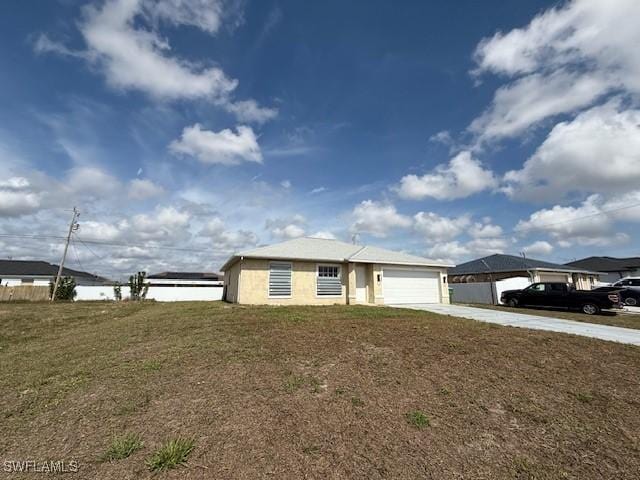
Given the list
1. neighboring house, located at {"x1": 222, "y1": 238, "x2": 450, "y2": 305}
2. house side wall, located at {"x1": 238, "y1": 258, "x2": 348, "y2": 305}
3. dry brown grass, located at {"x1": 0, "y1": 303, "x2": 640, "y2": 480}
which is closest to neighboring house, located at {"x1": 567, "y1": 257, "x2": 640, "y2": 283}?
neighboring house, located at {"x1": 222, "y1": 238, "x2": 450, "y2": 305}

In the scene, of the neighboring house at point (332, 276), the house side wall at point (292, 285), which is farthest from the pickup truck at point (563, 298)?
the house side wall at point (292, 285)

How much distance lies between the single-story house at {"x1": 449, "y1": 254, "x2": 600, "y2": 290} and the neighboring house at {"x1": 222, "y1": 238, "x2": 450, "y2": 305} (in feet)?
29.1

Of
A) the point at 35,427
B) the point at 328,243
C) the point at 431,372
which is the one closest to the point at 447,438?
the point at 431,372

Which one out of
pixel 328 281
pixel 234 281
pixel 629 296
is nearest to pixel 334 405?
pixel 328 281

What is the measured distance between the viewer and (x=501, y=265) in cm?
2711

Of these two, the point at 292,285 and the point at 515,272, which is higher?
the point at 515,272

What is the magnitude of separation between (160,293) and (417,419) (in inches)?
1041

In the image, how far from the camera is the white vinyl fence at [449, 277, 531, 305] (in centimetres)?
2181

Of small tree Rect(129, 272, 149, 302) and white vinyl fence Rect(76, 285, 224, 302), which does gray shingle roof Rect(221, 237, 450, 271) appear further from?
small tree Rect(129, 272, 149, 302)

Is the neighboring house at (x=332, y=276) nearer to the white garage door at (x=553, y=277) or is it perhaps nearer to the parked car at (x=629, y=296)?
the white garage door at (x=553, y=277)

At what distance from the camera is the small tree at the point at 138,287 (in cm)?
2519

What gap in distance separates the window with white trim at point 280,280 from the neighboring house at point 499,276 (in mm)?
14503

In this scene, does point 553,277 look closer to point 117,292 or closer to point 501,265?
point 501,265

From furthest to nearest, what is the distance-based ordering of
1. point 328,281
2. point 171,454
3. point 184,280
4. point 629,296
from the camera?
point 184,280 < point 629,296 < point 328,281 < point 171,454
